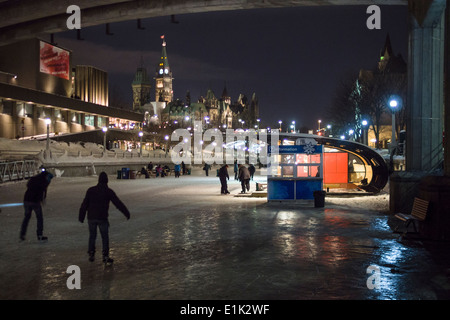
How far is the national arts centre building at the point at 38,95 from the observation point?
58250mm

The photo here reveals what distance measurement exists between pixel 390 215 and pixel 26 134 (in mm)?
56640

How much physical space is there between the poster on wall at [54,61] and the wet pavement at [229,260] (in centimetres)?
5869

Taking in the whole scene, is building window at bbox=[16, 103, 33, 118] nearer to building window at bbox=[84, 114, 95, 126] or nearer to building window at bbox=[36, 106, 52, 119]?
building window at bbox=[36, 106, 52, 119]

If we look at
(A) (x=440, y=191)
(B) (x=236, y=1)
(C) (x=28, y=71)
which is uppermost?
(C) (x=28, y=71)

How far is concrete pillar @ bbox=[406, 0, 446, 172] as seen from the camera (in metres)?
14.8

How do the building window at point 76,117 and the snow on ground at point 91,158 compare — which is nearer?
the snow on ground at point 91,158

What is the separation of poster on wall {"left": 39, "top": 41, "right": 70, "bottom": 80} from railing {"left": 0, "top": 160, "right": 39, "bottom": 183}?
39.5m

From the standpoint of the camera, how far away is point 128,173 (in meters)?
40.1

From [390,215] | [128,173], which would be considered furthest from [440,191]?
[128,173]

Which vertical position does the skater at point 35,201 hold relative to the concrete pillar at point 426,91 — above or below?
below
